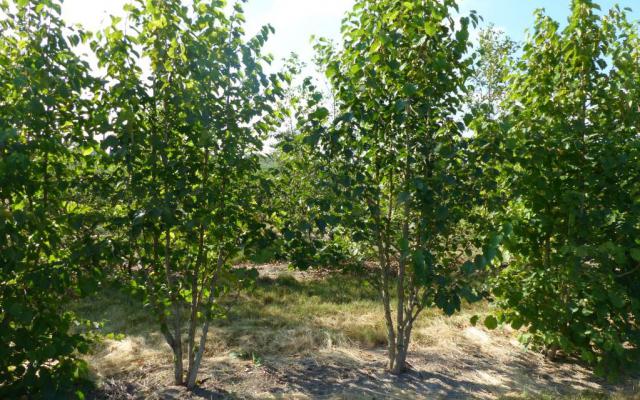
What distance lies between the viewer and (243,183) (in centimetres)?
347

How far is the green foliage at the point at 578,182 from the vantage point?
12.5 feet

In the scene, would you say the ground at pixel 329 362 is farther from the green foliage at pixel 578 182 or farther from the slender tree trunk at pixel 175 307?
the green foliage at pixel 578 182

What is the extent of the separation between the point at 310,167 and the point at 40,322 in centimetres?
192

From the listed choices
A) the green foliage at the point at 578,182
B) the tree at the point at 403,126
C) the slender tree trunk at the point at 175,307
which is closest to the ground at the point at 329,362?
the slender tree trunk at the point at 175,307

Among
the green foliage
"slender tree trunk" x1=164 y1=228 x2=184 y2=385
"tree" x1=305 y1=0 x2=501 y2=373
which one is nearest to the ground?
"slender tree trunk" x1=164 y1=228 x2=184 y2=385

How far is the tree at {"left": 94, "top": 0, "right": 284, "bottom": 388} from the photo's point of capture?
3.01 metres

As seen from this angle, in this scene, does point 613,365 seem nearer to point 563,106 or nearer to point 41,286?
point 563,106

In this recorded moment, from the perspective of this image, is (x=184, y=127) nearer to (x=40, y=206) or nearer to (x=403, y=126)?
(x=40, y=206)

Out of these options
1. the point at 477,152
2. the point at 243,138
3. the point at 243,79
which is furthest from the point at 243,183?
the point at 477,152

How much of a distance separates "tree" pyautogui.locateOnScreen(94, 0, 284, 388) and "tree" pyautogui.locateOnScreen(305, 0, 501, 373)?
0.49 m

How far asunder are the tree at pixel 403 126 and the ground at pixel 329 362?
3.28 ft

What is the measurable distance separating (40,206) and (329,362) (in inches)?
111

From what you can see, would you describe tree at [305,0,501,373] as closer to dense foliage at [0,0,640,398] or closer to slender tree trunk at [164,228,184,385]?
dense foliage at [0,0,640,398]

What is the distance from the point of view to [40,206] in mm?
2836
